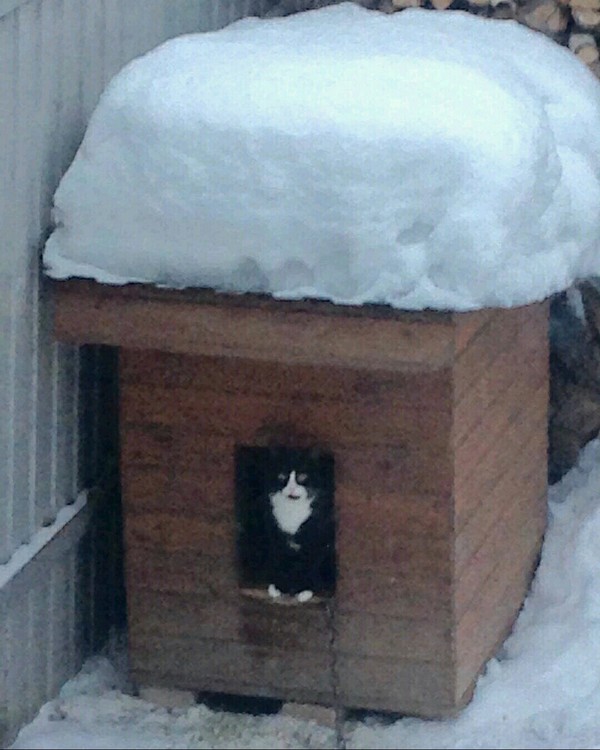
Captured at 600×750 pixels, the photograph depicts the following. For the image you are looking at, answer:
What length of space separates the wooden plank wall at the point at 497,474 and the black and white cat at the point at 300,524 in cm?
19

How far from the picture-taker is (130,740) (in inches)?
50.7

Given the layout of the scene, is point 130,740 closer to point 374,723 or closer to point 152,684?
point 374,723

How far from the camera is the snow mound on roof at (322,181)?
153 centimetres

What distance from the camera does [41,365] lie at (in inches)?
71.4

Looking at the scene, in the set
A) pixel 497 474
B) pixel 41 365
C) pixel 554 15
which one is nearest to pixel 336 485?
pixel 497 474

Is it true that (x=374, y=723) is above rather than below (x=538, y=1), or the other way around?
below

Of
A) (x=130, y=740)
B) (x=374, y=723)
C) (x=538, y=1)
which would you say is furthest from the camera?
(x=538, y=1)

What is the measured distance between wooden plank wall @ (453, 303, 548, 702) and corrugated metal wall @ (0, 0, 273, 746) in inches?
22.2

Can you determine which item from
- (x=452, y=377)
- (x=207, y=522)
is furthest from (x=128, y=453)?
(x=452, y=377)

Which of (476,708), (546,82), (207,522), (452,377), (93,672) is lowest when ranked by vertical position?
(93,672)

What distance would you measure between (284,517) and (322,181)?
0.51 m

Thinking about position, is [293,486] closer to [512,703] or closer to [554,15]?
[512,703]

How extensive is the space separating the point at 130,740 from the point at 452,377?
636 millimetres

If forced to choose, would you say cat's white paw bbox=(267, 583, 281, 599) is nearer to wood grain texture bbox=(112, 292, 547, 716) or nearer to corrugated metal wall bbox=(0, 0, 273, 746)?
wood grain texture bbox=(112, 292, 547, 716)
